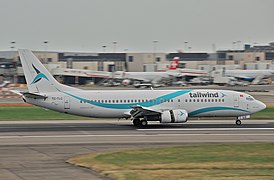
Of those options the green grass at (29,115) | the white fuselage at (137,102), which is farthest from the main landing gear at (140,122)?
the green grass at (29,115)

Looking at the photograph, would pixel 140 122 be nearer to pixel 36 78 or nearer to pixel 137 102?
pixel 137 102

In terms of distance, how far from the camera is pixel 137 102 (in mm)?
47531

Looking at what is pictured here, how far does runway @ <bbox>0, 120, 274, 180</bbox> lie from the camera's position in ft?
85.4

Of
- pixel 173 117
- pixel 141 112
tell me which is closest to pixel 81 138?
pixel 141 112

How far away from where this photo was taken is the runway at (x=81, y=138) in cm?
2603

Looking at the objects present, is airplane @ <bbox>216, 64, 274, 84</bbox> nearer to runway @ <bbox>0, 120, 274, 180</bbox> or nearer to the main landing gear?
runway @ <bbox>0, 120, 274, 180</bbox>

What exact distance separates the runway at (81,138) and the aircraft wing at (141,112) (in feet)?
3.44

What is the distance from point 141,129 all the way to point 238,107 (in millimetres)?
8631

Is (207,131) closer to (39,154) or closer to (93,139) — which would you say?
(93,139)

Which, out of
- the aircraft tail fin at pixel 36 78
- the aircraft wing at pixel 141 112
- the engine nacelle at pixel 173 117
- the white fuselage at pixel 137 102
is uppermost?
the aircraft tail fin at pixel 36 78

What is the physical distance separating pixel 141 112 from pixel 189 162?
60.7ft

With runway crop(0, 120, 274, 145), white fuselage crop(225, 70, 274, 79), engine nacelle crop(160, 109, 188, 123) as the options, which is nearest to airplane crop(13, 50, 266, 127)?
engine nacelle crop(160, 109, 188, 123)

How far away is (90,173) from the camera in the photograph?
25.0 meters

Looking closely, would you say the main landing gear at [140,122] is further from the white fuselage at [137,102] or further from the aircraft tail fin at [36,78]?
the aircraft tail fin at [36,78]
